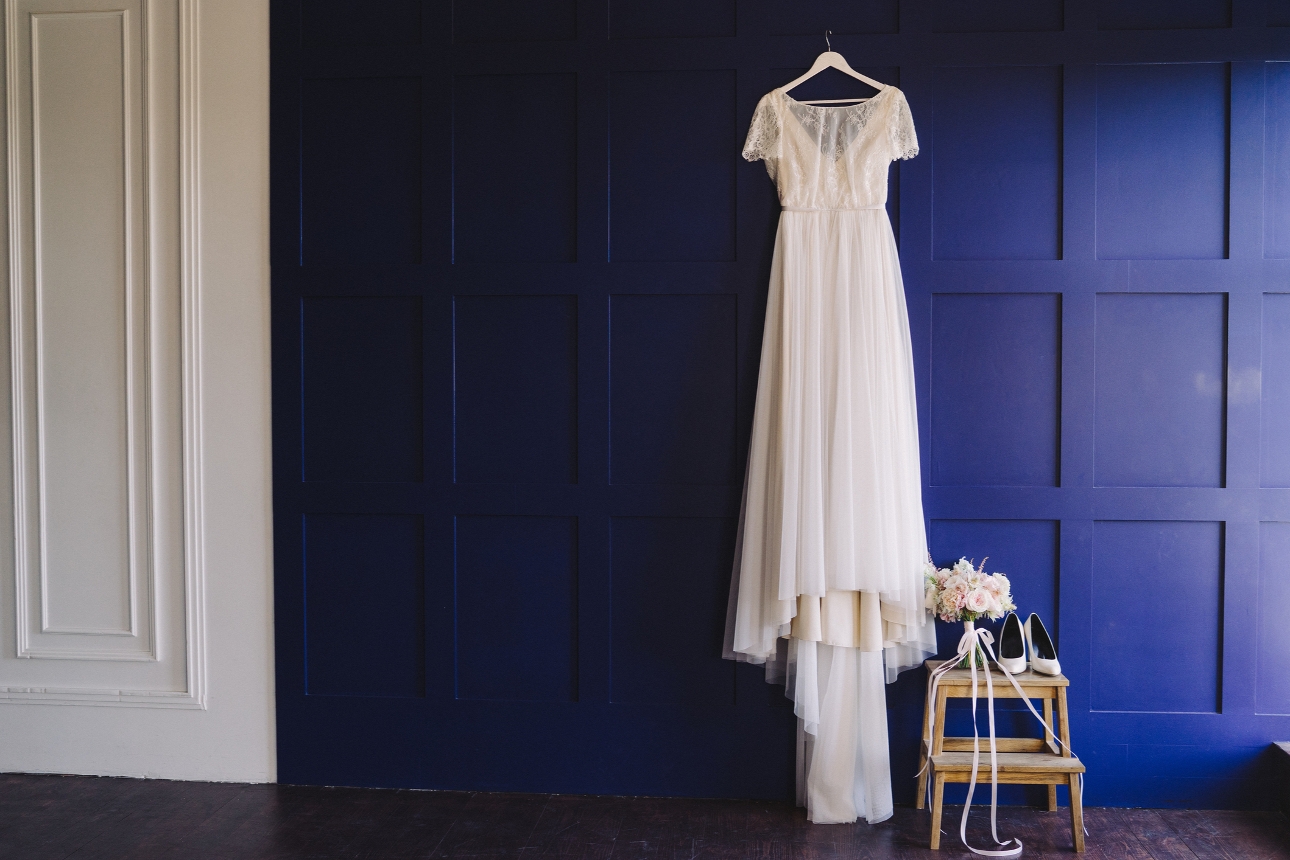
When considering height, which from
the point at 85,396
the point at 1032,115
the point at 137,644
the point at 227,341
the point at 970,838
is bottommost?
the point at 970,838

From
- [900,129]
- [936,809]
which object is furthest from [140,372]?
[936,809]

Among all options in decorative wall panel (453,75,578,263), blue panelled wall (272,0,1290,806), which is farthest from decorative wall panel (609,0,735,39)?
decorative wall panel (453,75,578,263)

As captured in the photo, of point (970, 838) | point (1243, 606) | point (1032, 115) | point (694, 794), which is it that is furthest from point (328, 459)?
point (1243, 606)

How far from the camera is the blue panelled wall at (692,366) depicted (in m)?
2.68

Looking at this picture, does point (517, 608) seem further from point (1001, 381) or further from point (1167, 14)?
point (1167, 14)

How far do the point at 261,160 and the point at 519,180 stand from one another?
888mm

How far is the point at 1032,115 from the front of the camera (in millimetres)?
2705

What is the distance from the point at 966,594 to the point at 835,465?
543mm

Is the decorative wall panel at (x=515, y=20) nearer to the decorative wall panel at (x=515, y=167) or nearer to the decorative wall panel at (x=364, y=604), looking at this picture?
the decorative wall panel at (x=515, y=167)

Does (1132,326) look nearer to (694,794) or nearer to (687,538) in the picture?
(687,538)

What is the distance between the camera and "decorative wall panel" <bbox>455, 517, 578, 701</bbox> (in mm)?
2826

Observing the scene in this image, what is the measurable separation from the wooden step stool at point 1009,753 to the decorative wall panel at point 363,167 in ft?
7.21

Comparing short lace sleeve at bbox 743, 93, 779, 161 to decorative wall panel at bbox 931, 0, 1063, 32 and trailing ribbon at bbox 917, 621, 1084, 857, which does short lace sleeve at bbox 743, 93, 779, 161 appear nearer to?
decorative wall panel at bbox 931, 0, 1063, 32

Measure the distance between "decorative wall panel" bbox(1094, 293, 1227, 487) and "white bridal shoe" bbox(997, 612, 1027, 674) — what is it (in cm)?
54
